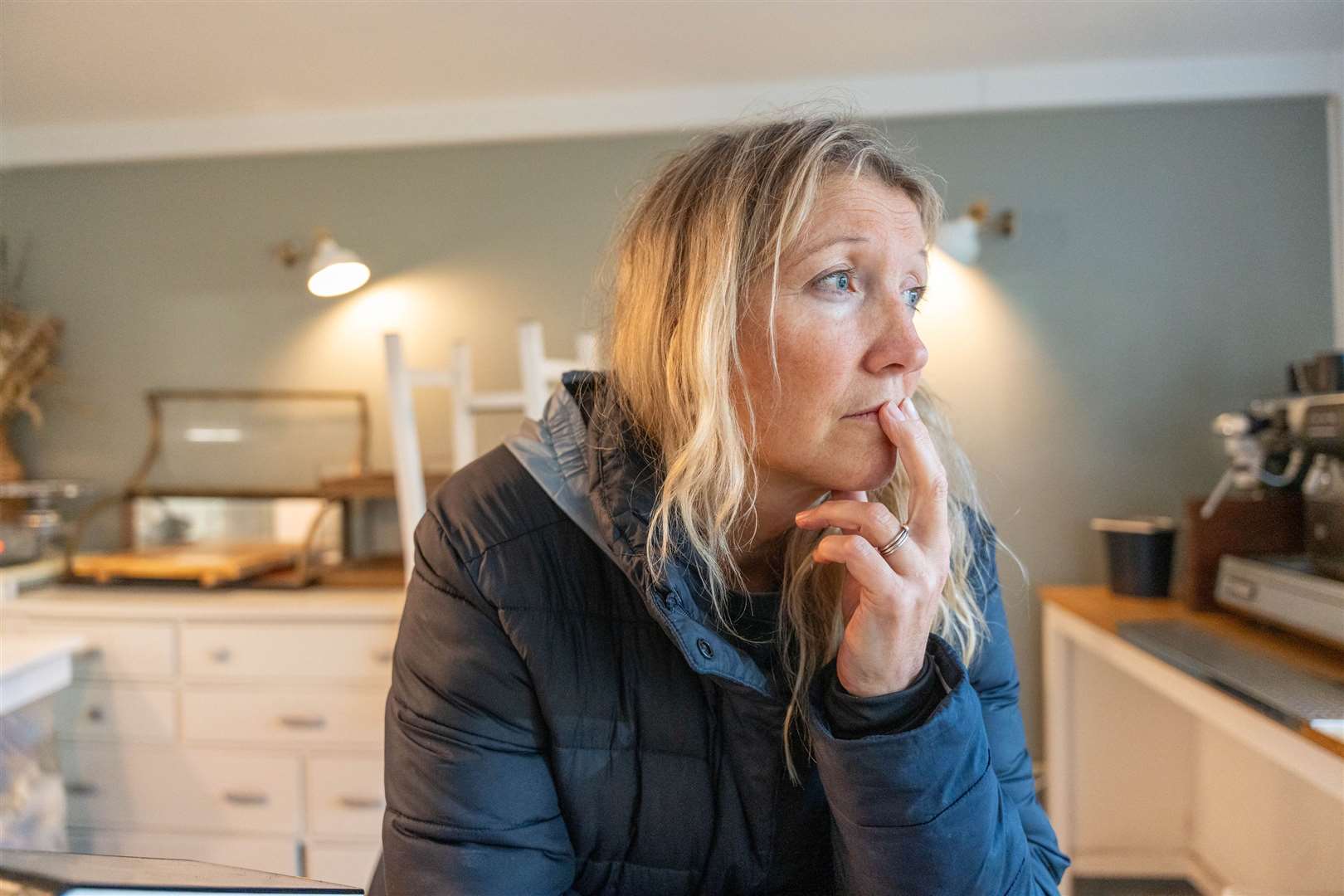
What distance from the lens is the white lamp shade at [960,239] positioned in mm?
2316

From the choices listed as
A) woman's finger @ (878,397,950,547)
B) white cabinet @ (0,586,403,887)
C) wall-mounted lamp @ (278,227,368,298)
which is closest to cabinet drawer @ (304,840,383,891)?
white cabinet @ (0,586,403,887)

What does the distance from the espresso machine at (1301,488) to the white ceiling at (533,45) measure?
1.00 m

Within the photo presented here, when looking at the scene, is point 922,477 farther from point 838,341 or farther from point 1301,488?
point 1301,488

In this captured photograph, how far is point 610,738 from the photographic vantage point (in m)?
0.87

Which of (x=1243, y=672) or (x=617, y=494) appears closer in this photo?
(x=617, y=494)

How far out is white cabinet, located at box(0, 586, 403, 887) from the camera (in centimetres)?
221

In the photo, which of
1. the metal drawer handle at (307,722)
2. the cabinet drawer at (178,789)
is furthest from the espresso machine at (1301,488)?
the cabinet drawer at (178,789)

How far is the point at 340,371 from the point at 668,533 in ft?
7.25

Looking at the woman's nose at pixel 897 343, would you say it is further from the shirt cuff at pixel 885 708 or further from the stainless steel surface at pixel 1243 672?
the stainless steel surface at pixel 1243 672

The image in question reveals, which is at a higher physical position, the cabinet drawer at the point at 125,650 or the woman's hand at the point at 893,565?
Result: the woman's hand at the point at 893,565

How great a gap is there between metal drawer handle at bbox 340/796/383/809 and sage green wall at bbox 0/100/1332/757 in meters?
0.82

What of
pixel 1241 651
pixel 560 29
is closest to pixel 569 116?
pixel 560 29

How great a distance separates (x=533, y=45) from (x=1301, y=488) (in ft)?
7.16

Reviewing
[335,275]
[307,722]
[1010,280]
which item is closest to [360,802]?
[307,722]
